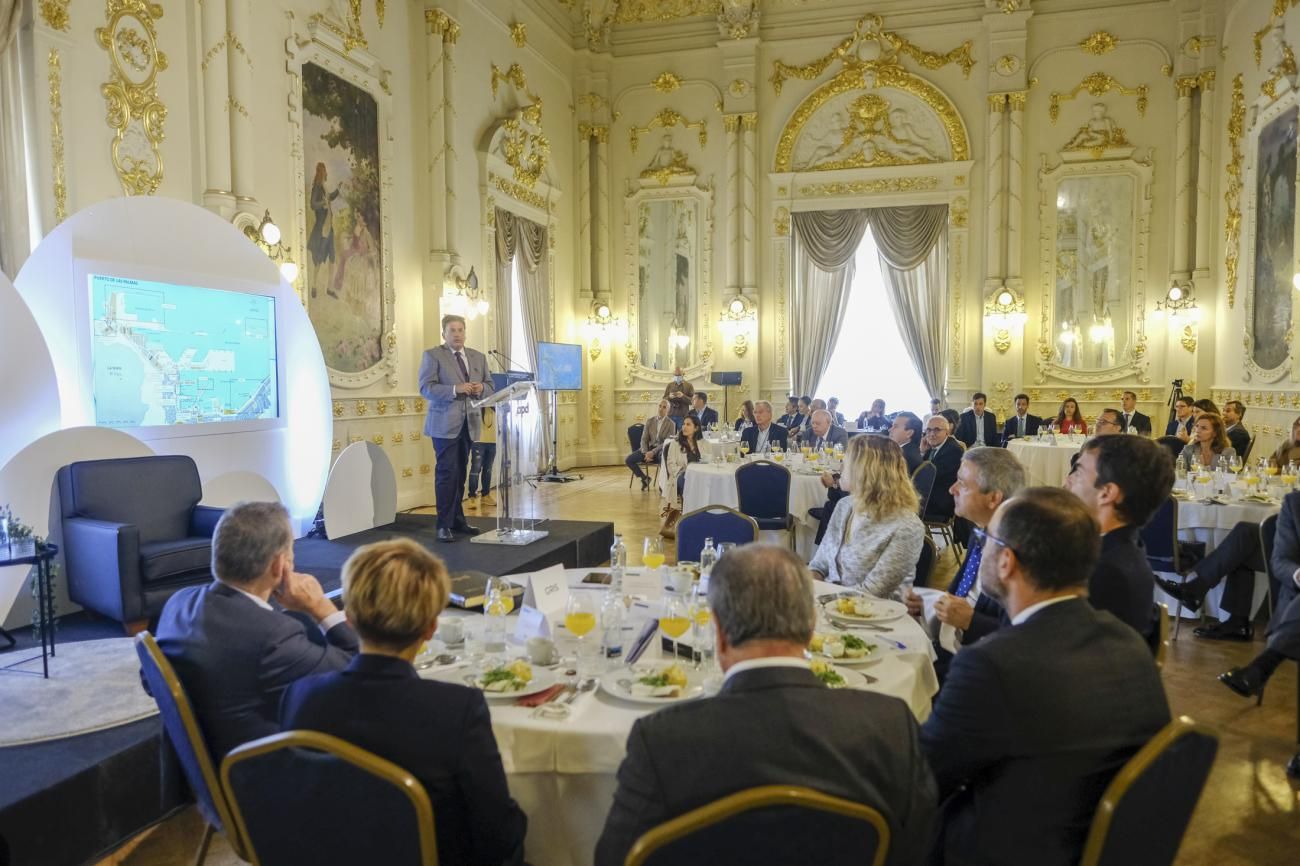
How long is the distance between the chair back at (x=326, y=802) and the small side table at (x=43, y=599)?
3003 millimetres

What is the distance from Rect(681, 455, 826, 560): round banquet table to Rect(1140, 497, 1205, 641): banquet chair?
2.39 meters

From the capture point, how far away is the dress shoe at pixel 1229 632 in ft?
16.8

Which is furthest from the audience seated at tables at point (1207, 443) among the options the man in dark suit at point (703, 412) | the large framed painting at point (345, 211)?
the large framed painting at point (345, 211)

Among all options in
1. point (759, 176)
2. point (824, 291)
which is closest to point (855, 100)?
point (759, 176)

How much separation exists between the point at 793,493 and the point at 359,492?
3721mm

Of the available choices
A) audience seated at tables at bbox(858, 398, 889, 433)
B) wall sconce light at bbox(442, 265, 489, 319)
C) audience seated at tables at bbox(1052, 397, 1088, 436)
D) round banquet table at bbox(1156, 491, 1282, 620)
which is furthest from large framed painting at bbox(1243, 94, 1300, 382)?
wall sconce light at bbox(442, 265, 489, 319)

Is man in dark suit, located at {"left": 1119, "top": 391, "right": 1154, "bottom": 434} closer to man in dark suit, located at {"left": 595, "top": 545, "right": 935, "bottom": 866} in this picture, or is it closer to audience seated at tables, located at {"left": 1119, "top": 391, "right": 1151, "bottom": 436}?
audience seated at tables, located at {"left": 1119, "top": 391, "right": 1151, "bottom": 436}

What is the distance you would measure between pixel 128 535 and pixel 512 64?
9443mm

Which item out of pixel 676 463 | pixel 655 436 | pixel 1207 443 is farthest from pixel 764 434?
pixel 1207 443

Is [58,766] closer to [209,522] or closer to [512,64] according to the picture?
[209,522]

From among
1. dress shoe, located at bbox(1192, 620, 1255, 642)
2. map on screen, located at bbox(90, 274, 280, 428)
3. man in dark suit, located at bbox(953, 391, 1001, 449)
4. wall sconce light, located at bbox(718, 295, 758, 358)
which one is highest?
wall sconce light, located at bbox(718, 295, 758, 358)

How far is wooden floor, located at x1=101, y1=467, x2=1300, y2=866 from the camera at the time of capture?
2.87m

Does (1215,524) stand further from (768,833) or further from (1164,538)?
(768,833)

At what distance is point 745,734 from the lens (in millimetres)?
1369
